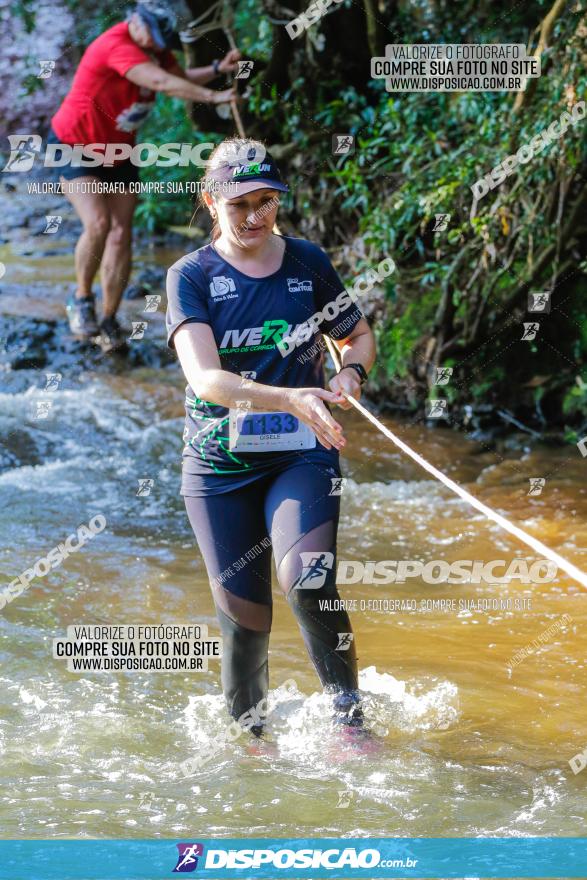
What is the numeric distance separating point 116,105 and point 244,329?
173 inches

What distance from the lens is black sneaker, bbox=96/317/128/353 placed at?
7.62 m

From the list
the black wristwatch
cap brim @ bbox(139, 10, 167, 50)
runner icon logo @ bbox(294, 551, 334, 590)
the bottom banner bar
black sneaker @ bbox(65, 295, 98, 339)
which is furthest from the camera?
black sneaker @ bbox(65, 295, 98, 339)

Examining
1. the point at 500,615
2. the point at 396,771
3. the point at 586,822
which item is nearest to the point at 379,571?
the point at 500,615

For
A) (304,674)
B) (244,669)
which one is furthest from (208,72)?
(244,669)

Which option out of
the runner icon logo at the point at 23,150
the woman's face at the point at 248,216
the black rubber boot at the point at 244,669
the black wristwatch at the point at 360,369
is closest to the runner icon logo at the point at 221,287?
the woman's face at the point at 248,216

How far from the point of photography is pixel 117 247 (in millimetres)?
7266

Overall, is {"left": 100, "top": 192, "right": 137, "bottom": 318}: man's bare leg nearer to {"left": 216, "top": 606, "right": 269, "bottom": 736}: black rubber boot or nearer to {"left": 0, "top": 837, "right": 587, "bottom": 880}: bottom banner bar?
{"left": 216, "top": 606, "right": 269, "bottom": 736}: black rubber boot

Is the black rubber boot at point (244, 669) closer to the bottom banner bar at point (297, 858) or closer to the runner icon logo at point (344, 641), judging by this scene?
the runner icon logo at point (344, 641)

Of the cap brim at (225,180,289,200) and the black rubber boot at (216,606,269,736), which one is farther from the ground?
the cap brim at (225,180,289,200)

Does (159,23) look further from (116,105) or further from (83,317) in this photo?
(83,317)

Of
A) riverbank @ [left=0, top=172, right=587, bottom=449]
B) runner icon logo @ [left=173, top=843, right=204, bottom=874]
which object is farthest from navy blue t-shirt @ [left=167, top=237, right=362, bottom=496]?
riverbank @ [left=0, top=172, right=587, bottom=449]

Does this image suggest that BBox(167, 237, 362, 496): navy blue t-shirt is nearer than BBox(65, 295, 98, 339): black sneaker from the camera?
Yes

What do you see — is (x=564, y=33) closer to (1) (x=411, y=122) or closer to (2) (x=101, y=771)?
(1) (x=411, y=122)

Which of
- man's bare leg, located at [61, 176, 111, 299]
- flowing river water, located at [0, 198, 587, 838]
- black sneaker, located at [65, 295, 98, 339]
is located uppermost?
man's bare leg, located at [61, 176, 111, 299]
